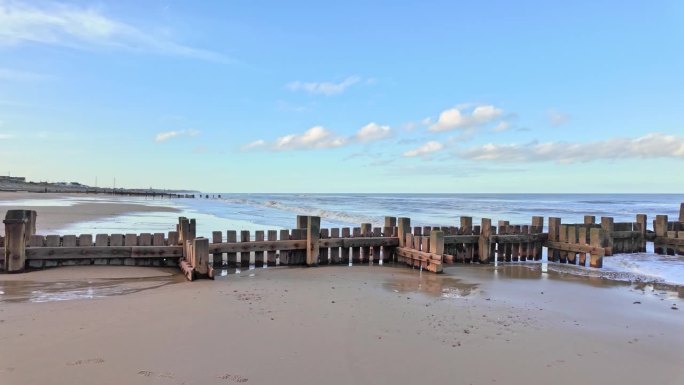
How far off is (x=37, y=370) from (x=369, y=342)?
3.29 m

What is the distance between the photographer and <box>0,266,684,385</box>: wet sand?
4.51m

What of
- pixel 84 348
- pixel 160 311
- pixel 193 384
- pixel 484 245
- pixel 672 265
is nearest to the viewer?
pixel 193 384

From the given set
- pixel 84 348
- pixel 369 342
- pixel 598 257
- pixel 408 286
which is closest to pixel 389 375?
pixel 369 342

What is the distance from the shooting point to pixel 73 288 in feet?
25.6

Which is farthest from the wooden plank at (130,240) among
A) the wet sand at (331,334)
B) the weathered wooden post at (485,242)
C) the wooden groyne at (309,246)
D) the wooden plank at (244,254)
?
the weathered wooden post at (485,242)

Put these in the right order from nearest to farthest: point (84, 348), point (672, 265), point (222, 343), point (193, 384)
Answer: point (193, 384) → point (84, 348) → point (222, 343) → point (672, 265)

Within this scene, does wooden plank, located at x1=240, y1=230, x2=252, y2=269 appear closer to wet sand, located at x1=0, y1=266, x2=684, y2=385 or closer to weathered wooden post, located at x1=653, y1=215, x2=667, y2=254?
wet sand, located at x1=0, y1=266, x2=684, y2=385

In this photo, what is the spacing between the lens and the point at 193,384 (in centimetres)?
414

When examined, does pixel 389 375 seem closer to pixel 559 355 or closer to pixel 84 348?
pixel 559 355

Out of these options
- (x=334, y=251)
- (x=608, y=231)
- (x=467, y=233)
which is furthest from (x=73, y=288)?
(x=608, y=231)

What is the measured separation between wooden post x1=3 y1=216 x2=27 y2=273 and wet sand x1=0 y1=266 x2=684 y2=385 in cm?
46

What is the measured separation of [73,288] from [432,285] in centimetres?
631

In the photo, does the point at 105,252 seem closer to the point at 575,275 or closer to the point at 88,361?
the point at 88,361

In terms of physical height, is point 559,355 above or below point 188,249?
below
